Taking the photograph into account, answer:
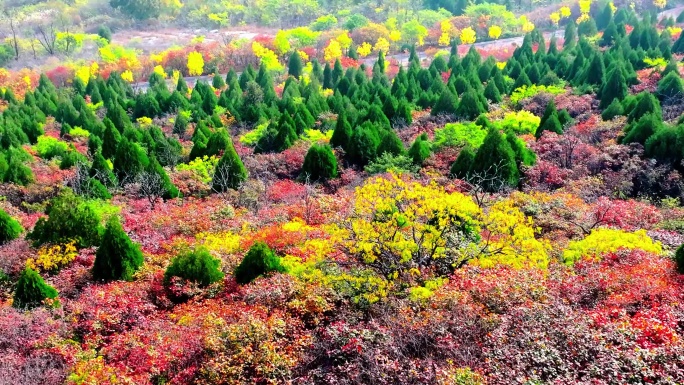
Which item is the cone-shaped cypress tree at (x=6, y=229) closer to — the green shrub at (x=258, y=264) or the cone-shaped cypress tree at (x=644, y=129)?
the green shrub at (x=258, y=264)

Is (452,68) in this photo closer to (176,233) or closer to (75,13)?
(176,233)

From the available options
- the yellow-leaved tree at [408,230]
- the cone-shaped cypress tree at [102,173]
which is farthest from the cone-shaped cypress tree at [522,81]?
the yellow-leaved tree at [408,230]

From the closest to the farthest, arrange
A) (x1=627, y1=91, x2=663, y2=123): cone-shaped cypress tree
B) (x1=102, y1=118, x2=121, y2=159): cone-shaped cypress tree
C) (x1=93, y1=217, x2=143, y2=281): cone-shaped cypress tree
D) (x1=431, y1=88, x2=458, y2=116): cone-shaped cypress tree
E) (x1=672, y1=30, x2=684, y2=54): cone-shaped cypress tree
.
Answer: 1. (x1=93, y1=217, x2=143, y2=281): cone-shaped cypress tree
2. (x1=627, y1=91, x2=663, y2=123): cone-shaped cypress tree
3. (x1=102, y1=118, x2=121, y2=159): cone-shaped cypress tree
4. (x1=431, y1=88, x2=458, y2=116): cone-shaped cypress tree
5. (x1=672, y1=30, x2=684, y2=54): cone-shaped cypress tree

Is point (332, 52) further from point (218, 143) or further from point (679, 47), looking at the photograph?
point (218, 143)

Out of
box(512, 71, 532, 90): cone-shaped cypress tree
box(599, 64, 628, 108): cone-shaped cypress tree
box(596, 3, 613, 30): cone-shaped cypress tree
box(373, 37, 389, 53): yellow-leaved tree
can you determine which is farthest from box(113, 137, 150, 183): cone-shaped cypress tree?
box(596, 3, 613, 30): cone-shaped cypress tree

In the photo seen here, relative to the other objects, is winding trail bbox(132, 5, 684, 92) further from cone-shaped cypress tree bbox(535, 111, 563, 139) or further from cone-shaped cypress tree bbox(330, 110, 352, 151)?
cone-shaped cypress tree bbox(535, 111, 563, 139)

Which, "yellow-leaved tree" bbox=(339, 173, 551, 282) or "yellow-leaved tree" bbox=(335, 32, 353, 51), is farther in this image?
"yellow-leaved tree" bbox=(335, 32, 353, 51)

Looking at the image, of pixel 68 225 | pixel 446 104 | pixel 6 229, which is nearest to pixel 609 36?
pixel 446 104
